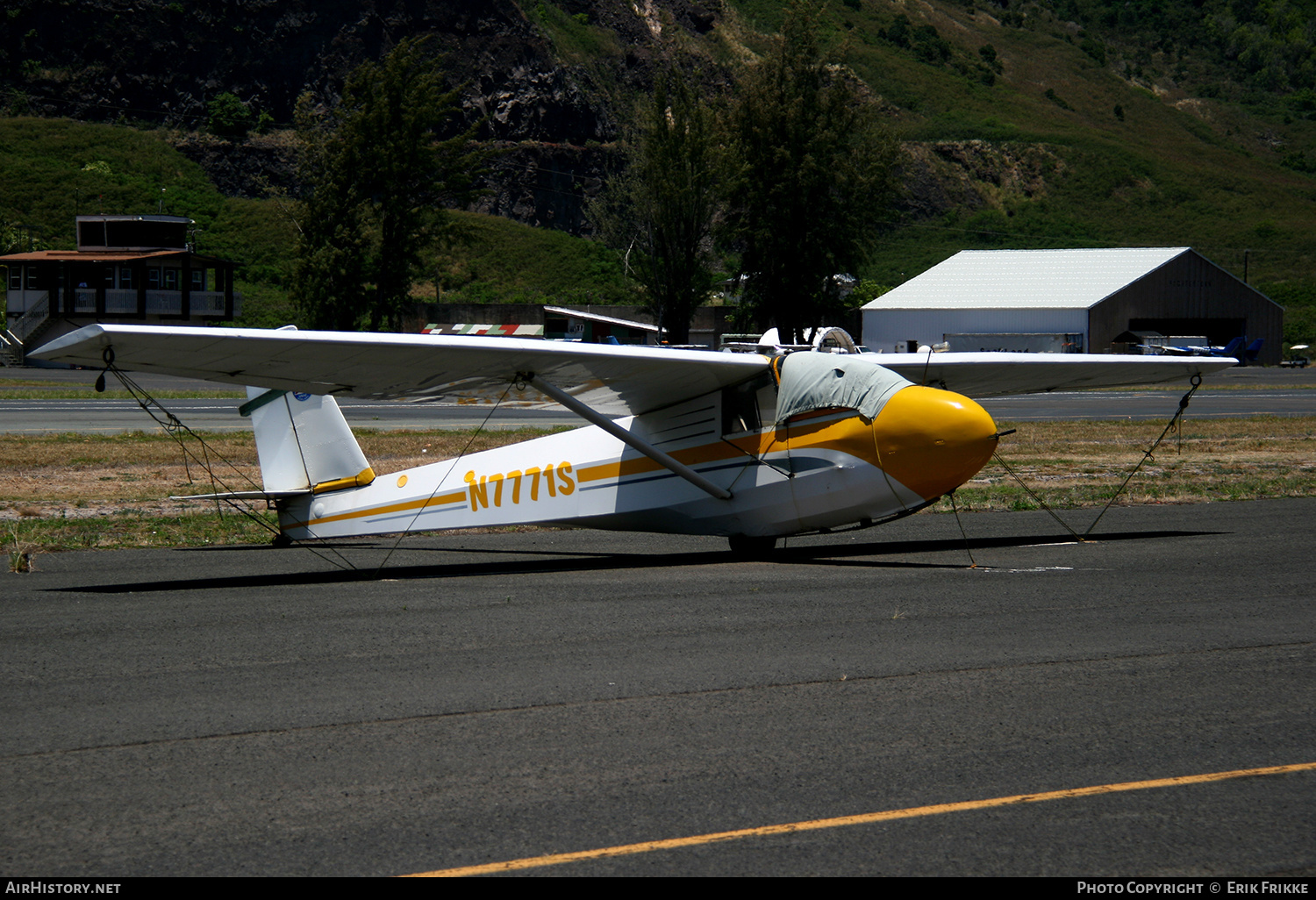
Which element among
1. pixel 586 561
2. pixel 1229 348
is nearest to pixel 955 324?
pixel 1229 348

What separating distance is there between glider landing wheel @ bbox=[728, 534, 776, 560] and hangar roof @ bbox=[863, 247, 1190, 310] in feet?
246

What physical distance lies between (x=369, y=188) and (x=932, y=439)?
63.0m

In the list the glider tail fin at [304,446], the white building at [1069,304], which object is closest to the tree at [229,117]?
the white building at [1069,304]

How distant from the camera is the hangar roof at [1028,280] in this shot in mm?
84875

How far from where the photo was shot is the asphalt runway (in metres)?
4.81

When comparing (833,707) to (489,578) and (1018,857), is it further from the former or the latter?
(489,578)

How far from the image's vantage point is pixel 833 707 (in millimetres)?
6801

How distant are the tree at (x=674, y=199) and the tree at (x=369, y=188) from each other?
43.9 feet

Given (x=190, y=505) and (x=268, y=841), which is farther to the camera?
(x=190, y=505)

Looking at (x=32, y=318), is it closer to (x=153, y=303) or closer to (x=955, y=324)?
(x=153, y=303)

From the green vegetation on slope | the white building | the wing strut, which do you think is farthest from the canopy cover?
the green vegetation on slope

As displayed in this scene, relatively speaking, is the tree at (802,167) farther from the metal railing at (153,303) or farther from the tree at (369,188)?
the metal railing at (153,303)

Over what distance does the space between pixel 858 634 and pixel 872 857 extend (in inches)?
165
